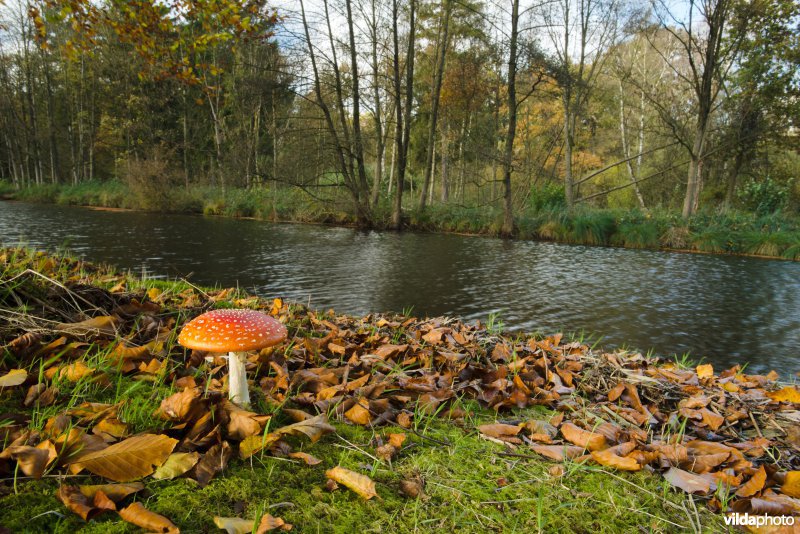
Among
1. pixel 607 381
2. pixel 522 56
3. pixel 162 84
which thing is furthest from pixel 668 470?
pixel 162 84

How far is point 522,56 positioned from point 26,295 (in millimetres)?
16234

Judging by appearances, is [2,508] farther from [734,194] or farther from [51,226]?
[734,194]

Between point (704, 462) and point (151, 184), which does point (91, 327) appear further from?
point (151, 184)

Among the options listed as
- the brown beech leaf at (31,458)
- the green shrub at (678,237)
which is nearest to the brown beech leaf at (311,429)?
the brown beech leaf at (31,458)

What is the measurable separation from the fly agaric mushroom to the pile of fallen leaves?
109mm

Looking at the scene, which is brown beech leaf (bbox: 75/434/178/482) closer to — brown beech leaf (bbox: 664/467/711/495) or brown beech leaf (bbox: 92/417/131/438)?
brown beech leaf (bbox: 92/417/131/438)

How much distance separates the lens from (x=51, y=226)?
14.2 metres

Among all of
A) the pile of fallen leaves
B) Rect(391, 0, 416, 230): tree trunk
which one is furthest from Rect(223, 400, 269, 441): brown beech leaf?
Rect(391, 0, 416, 230): tree trunk

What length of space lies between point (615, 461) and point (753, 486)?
18.1 inches

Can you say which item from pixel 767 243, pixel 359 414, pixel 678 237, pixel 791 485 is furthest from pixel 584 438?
pixel 767 243

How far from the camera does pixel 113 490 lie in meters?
1.26

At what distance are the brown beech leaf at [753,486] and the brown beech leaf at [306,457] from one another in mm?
1521

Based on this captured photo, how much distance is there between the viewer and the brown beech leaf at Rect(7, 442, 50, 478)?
1263mm

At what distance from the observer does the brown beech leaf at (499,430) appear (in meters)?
2.00
